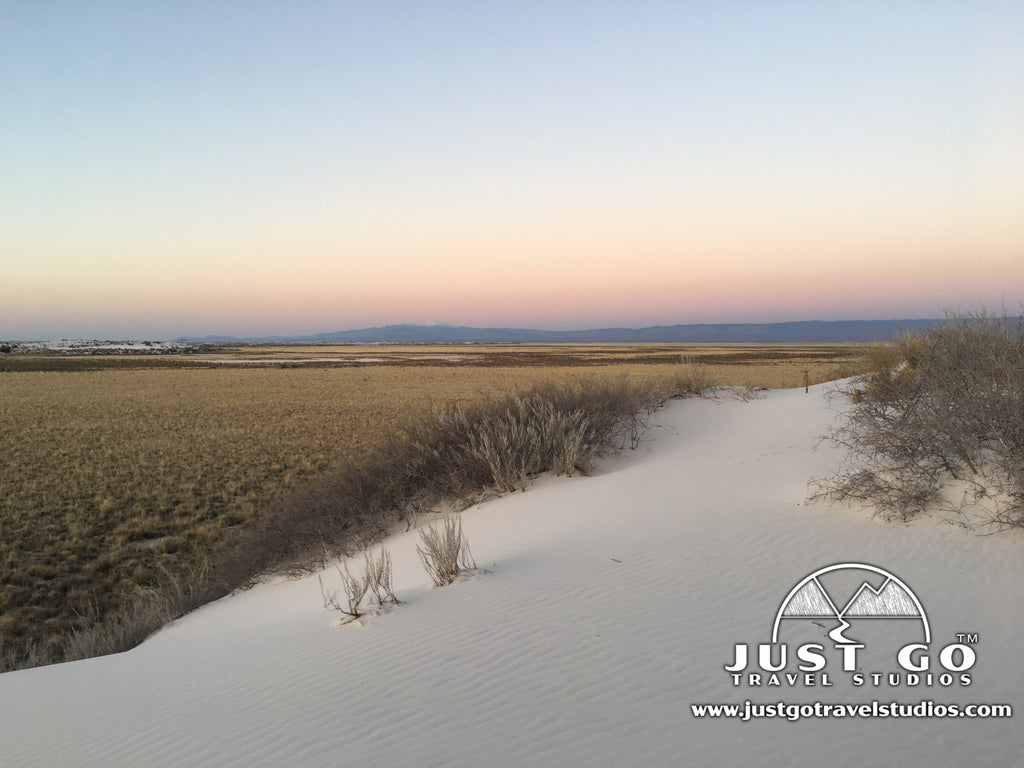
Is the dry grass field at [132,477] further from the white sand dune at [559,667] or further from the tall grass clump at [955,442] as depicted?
the tall grass clump at [955,442]

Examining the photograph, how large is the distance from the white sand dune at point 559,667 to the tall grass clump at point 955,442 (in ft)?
0.93

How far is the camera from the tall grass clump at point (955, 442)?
5.14m

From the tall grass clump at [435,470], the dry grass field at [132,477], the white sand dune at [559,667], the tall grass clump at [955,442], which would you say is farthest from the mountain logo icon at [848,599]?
the dry grass field at [132,477]

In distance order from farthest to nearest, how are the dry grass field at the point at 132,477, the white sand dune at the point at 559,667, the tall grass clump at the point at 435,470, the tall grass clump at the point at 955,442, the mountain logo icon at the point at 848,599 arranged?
the dry grass field at the point at 132,477, the tall grass clump at the point at 435,470, the tall grass clump at the point at 955,442, the mountain logo icon at the point at 848,599, the white sand dune at the point at 559,667

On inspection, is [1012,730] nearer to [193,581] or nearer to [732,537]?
[732,537]

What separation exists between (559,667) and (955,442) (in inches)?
169

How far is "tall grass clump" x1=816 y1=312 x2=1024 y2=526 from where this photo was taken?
202 inches

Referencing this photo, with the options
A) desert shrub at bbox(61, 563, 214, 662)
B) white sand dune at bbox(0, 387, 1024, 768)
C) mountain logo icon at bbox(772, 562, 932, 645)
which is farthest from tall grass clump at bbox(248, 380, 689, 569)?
mountain logo icon at bbox(772, 562, 932, 645)

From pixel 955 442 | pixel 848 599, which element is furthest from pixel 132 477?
pixel 955 442

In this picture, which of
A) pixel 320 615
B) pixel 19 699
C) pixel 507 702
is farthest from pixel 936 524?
pixel 19 699

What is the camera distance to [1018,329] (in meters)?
6.87

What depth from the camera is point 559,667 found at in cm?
339

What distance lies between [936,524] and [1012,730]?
292 centimetres

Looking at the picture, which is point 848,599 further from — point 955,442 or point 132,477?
point 132,477
